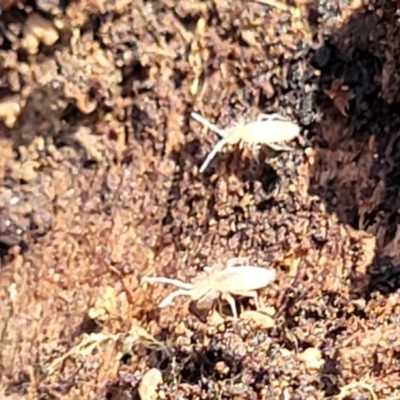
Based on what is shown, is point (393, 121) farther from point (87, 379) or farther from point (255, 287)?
point (87, 379)

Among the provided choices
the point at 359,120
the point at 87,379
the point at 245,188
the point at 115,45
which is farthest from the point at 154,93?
the point at 87,379

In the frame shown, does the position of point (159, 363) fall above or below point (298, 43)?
below

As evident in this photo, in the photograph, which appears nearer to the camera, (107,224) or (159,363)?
(159,363)

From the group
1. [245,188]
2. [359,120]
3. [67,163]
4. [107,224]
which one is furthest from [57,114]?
[359,120]

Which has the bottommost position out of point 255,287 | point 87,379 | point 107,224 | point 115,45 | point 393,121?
point 87,379

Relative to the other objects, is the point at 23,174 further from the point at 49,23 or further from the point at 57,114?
the point at 49,23

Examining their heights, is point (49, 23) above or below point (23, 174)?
above
